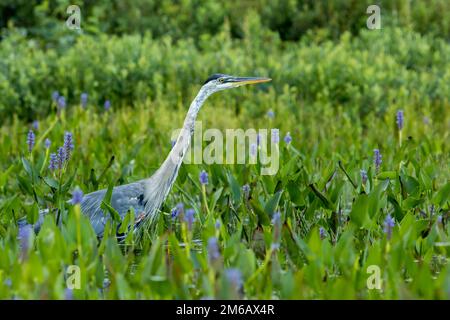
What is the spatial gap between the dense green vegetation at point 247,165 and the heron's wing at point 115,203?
0.54ft

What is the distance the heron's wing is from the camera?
533cm

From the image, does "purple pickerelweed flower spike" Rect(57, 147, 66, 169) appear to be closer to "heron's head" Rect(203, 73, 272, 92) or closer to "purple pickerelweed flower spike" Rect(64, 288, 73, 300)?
"heron's head" Rect(203, 73, 272, 92)

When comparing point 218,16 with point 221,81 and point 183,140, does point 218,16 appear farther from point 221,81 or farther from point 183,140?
point 183,140

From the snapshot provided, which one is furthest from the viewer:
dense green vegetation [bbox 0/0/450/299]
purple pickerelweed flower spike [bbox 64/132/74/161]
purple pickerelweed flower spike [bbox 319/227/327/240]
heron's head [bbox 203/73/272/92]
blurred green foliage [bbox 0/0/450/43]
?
blurred green foliage [bbox 0/0/450/43]

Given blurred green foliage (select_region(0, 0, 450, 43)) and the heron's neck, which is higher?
blurred green foliage (select_region(0, 0, 450, 43))

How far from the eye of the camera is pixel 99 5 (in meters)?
13.3

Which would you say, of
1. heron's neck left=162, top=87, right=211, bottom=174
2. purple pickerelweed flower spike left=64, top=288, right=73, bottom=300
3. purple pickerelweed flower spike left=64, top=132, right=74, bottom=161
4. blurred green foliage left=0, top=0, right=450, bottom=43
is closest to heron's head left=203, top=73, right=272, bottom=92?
heron's neck left=162, top=87, right=211, bottom=174

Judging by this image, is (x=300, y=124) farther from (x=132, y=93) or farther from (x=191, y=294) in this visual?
(x=191, y=294)

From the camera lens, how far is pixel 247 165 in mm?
6391

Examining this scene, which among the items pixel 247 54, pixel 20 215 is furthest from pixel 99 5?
pixel 20 215

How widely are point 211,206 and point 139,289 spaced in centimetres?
163

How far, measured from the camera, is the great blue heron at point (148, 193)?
5.33 meters

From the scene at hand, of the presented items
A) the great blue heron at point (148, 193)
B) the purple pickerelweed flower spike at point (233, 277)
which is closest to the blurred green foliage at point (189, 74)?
the great blue heron at point (148, 193)

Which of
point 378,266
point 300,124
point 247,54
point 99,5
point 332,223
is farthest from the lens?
point 99,5
